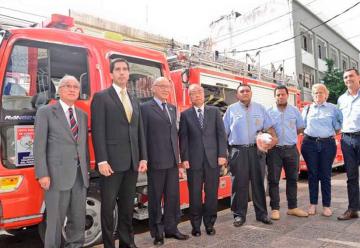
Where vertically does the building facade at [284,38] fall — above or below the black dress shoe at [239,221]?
above

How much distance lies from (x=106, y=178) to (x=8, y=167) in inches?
36.7

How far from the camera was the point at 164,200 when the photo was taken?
169 inches

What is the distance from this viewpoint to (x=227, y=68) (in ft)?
24.2

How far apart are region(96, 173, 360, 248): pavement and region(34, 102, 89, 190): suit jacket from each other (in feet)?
4.08

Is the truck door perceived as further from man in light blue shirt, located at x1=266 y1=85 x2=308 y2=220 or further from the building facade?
the building facade

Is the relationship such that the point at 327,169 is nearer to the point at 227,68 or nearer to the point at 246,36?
the point at 227,68

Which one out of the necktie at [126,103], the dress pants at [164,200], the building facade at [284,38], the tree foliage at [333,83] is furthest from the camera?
the tree foliage at [333,83]

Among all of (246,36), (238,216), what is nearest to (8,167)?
(238,216)

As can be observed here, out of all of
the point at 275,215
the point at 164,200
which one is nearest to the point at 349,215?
the point at 275,215

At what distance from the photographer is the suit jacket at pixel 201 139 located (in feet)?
14.7

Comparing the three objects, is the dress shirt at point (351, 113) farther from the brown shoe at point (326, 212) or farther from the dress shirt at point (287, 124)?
→ the brown shoe at point (326, 212)

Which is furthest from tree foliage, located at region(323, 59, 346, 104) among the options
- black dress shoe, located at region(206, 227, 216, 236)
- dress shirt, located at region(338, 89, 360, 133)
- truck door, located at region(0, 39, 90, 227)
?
truck door, located at region(0, 39, 90, 227)

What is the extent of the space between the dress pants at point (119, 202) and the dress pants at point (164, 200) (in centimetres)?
37

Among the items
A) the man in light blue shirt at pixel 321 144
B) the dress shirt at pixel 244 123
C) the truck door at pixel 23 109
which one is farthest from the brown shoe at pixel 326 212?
the truck door at pixel 23 109
